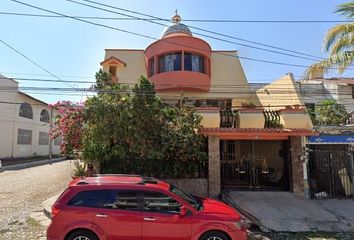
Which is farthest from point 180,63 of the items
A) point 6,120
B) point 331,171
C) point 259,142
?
point 6,120

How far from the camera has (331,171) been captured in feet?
46.6

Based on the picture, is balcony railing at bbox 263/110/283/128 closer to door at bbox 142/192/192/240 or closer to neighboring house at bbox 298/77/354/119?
door at bbox 142/192/192/240

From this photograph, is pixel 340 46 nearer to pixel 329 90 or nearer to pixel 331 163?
pixel 331 163

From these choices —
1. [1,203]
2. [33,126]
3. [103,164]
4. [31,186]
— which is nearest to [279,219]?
[103,164]

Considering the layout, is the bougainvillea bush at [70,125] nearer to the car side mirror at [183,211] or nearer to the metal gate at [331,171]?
the car side mirror at [183,211]

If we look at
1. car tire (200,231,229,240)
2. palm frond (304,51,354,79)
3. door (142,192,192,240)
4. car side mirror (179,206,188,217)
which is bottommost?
car tire (200,231,229,240)

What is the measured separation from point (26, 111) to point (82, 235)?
3379cm

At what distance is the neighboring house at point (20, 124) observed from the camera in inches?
1256

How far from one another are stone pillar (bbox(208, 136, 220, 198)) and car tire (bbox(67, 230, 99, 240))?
7.50 meters

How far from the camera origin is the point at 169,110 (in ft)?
45.5

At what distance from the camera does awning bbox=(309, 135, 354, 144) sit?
45.6 ft

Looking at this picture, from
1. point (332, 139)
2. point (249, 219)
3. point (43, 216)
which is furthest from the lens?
point (332, 139)

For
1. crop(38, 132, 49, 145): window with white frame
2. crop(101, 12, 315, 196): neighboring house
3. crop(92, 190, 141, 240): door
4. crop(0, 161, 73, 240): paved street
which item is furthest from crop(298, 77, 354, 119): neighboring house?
crop(38, 132, 49, 145): window with white frame

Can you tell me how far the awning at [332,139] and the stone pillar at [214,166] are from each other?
4.28 meters
